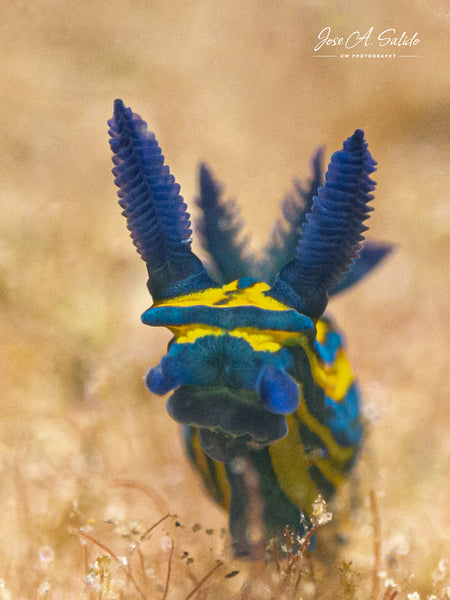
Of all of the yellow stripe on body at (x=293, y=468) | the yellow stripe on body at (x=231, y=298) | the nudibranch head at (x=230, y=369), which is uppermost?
the yellow stripe on body at (x=231, y=298)

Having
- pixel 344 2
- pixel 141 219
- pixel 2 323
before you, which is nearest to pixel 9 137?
pixel 2 323
